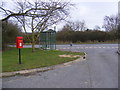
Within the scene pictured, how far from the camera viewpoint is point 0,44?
1973 centimetres

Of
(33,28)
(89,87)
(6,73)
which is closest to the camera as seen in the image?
(89,87)

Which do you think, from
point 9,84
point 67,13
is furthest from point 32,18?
point 9,84

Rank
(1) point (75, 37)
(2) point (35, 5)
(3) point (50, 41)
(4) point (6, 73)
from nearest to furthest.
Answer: (4) point (6, 73)
(2) point (35, 5)
(3) point (50, 41)
(1) point (75, 37)

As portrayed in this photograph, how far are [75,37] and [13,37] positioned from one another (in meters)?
28.9

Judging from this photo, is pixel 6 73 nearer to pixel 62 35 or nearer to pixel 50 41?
pixel 50 41

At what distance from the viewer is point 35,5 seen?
18562 millimetres

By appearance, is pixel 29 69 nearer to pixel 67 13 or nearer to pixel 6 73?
pixel 6 73

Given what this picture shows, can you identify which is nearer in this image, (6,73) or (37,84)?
(37,84)

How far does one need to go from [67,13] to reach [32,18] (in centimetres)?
428

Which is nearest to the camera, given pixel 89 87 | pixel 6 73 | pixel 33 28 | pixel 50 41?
pixel 89 87

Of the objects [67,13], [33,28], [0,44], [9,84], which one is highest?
[67,13]

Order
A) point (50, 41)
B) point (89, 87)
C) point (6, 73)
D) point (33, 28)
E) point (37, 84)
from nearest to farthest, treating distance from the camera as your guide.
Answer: point (89, 87) → point (37, 84) → point (6, 73) → point (33, 28) → point (50, 41)

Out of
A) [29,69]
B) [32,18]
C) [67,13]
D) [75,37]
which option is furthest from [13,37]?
[75,37]

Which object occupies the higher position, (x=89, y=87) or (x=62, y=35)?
(x=62, y=35)
